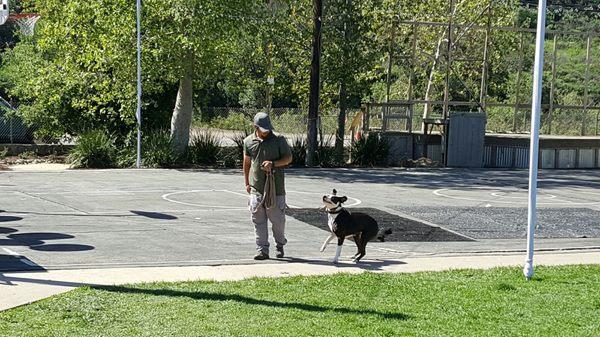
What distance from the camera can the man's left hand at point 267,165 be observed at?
1273cm

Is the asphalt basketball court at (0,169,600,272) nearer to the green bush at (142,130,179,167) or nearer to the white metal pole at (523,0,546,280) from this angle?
the green bush at (142,130,179,167)

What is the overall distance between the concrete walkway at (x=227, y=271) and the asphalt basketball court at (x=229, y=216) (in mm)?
440

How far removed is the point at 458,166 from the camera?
3231 cm

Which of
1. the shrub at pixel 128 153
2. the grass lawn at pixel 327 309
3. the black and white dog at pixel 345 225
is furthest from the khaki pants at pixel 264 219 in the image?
the shrub at pixel 128 153

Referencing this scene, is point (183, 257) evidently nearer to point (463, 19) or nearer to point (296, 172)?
point (296, 172)

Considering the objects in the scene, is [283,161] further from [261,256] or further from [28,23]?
[28,23]

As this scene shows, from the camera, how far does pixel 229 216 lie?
17484 mm

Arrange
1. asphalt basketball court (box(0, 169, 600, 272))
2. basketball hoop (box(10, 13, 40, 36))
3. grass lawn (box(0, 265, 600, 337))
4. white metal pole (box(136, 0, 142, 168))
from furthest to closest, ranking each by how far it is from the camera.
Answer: basketball hoop (box(10, 13, 40, 36)) < white metal pole (box(136, 0, 142, 168)) < asphalt basketball court (box(0, 169, 600, 272)) < grass lawn (box(0, 265, 600, 337))

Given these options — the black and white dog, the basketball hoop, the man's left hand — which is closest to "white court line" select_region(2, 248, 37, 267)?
the man's left hand

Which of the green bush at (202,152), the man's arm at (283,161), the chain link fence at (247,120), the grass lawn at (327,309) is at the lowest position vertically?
the grass lawn at (327,309)

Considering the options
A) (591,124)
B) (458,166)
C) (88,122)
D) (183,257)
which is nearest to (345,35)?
(458,166)

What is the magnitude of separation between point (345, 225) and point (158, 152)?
54.8ft

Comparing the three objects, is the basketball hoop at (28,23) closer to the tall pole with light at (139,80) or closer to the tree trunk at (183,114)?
the tree trunk at (183,114)

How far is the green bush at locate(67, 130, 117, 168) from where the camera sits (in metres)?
28.0
